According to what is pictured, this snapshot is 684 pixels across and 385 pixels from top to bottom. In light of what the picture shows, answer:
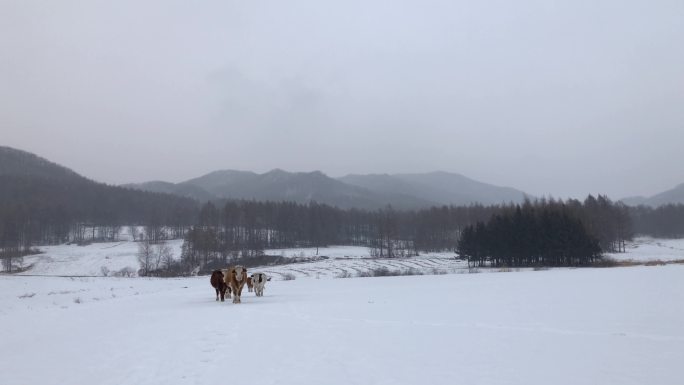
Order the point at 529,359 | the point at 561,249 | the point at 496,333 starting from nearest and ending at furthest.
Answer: the point at 529,359
the point at 496,333
the point at 561,249

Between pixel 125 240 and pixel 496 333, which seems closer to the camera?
pixel 496 333

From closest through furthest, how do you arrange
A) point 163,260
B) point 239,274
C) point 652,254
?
1. point 239,274
2. point 163,260
3. point 652,254

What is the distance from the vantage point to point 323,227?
116688 mm

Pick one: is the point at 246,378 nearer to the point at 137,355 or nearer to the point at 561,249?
the point at 137,355

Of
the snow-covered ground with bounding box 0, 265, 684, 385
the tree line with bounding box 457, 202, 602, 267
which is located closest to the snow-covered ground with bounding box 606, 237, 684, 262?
the tree line with bounding box 457, 202, 602, 267

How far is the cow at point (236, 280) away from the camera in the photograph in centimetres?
2025

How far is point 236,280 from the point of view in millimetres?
20484

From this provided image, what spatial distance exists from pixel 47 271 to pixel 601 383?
86870 mm

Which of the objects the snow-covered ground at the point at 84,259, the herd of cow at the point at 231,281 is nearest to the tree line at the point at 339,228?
the snow-covered ground at the point at 84,259

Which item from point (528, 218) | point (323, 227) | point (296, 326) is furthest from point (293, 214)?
point (296, 326)

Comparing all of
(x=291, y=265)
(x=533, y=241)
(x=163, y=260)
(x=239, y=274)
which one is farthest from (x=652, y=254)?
(x=163, y=260)

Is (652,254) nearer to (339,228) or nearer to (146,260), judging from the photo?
(339,228)

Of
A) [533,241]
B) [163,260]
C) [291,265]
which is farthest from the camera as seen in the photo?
[163,260]

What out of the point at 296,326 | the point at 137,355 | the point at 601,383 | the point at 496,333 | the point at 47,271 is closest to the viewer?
the point at 601,383
